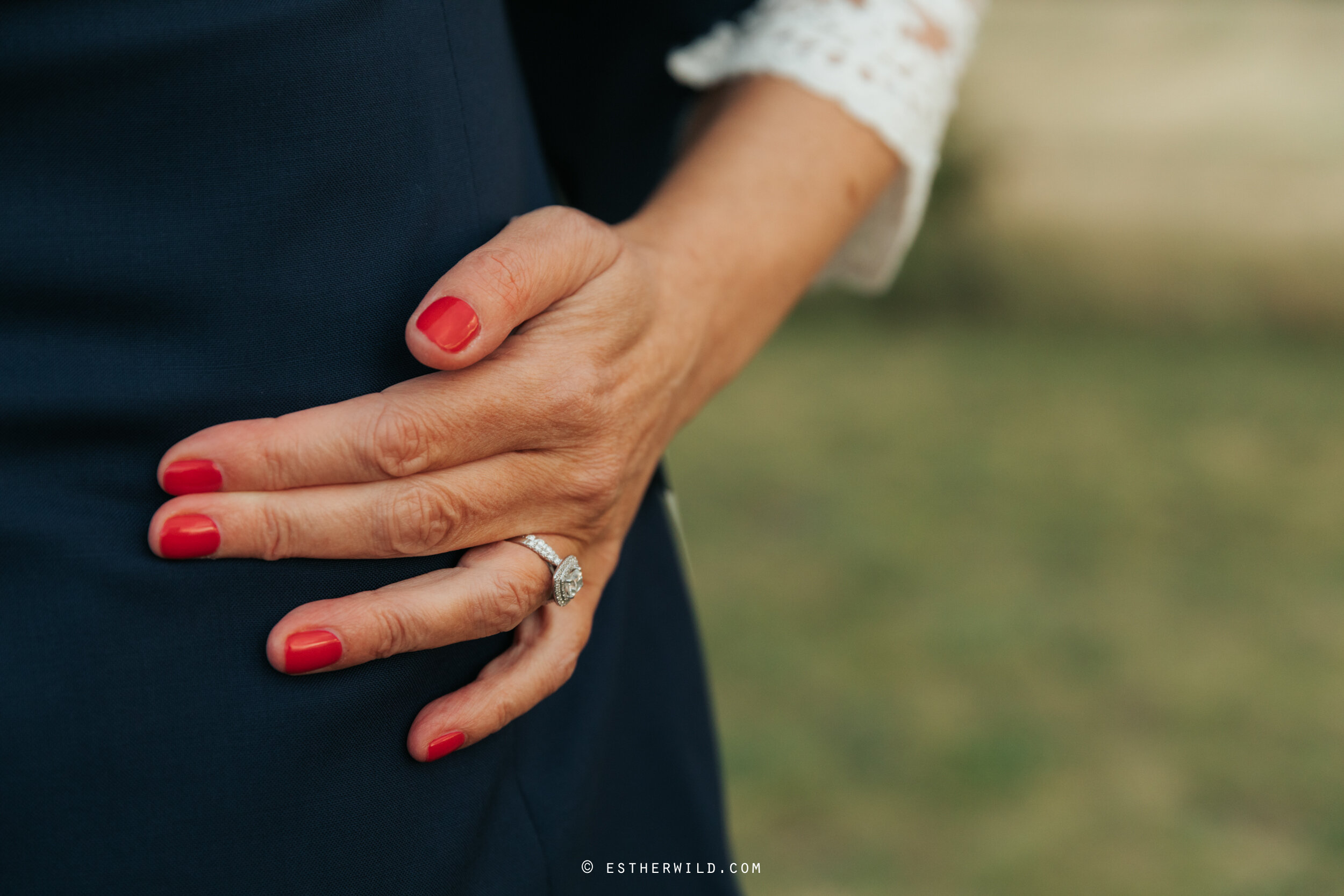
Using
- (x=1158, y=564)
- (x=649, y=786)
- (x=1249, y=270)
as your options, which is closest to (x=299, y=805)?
(x=649, y=786)

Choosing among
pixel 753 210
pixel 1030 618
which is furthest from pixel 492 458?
pixel 1030 618

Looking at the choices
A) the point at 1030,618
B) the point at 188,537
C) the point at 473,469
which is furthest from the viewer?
the point at 1030,618

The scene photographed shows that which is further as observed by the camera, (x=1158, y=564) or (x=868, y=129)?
(x=1158, y=564)

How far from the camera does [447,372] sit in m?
0.83

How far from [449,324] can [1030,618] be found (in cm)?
295

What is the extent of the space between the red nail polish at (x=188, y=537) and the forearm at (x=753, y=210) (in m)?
0.46

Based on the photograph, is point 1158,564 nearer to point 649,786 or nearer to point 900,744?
point 900,744

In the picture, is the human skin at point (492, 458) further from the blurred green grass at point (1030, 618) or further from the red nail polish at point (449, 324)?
the blurred green grass at point (1030, 618)

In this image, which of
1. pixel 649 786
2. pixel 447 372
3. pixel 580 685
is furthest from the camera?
pixel 649 786

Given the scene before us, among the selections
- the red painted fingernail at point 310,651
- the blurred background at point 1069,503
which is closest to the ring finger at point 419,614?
the red painted fingernail at point 310,651

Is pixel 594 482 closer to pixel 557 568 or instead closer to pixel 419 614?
pixel 557 568

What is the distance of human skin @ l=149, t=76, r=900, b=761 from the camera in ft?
2.54

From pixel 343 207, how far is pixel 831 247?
639mm

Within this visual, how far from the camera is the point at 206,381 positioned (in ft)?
2.49
